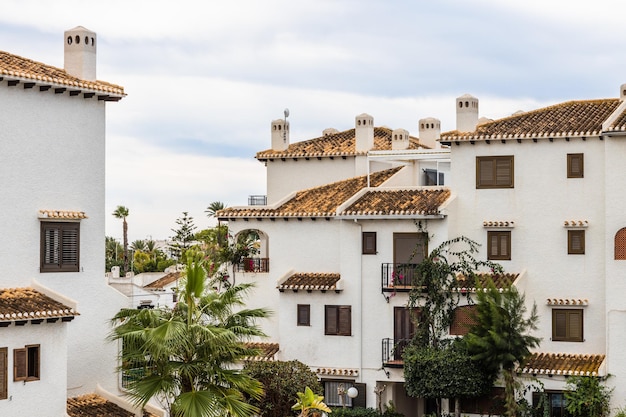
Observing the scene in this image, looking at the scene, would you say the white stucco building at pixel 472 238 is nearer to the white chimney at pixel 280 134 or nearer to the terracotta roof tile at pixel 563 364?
the terracotta roof tile at pixel 563 364

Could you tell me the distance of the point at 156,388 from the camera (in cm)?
2891

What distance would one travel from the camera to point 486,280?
38.2 metres

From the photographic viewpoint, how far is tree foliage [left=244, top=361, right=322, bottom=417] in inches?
1465

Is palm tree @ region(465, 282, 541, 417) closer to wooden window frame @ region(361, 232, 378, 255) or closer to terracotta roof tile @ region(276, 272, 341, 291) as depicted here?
wooden window frame @ region(361, 232, 378, 255)

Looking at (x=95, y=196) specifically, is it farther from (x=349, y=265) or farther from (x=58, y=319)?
(x=349, y=265)

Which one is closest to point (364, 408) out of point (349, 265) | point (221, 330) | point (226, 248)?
point (349, 265)

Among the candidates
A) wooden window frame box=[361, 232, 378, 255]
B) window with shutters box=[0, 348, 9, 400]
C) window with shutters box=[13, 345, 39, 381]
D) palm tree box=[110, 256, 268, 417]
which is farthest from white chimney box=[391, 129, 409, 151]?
window with shutters box=[0, 348, 9, 400]

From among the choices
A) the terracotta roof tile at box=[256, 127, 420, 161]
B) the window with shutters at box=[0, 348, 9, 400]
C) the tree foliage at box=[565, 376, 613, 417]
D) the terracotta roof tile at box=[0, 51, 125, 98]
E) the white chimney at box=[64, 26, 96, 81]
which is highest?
the white chimney at box=[64, 26, 96, 81]

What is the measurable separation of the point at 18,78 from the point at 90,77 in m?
3.62

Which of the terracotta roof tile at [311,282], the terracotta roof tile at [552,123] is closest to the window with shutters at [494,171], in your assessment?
the terracotta roof tile at [552,123]

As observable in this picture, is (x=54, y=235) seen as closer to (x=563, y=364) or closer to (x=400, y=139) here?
(x=563, y=364)

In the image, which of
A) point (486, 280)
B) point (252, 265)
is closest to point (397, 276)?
point (486, 280)

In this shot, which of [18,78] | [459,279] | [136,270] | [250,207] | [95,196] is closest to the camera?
[18,78]

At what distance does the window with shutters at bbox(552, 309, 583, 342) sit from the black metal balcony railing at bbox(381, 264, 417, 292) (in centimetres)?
492
